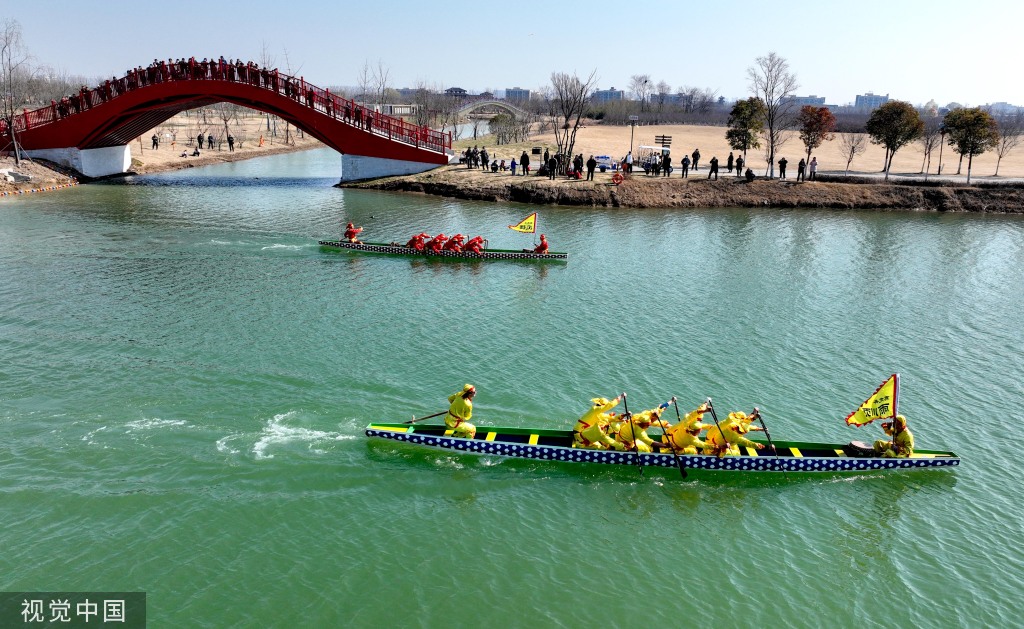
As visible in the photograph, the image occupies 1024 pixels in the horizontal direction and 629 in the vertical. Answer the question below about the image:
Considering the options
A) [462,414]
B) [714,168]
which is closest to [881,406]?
[462,414]

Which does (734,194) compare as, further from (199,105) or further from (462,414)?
(199,105)

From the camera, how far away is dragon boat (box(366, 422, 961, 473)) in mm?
Answer: 16234

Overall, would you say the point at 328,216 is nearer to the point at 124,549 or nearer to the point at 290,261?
the point at 290,261

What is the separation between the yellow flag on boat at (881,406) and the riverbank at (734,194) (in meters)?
33.3

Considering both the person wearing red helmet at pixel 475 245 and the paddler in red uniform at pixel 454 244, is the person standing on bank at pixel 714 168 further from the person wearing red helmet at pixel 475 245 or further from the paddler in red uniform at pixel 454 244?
the paddler in red uniform at pixel 454 244

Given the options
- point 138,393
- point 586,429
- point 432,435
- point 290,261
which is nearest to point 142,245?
point 290,261

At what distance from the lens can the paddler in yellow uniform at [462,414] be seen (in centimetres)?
1660

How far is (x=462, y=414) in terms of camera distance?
16734mm

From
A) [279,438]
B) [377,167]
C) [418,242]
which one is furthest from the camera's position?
[377,167]

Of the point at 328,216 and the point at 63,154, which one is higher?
the point at 63,154

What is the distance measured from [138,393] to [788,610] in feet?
56.2

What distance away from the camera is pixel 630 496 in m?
15.5

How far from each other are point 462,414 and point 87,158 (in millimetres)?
53111

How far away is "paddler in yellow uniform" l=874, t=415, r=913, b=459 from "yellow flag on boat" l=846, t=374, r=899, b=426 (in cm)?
28
